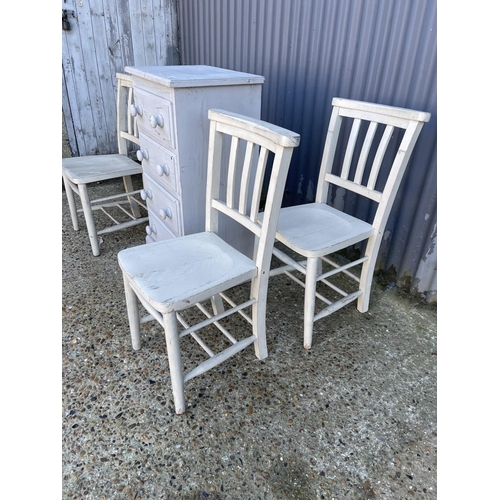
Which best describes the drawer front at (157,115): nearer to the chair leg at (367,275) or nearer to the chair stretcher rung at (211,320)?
the chair stretcher rung at (211,320)

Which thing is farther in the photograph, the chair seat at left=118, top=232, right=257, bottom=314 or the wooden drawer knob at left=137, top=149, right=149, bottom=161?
the wooden drawer knob at left=137, top=149, right=149, bottom=161

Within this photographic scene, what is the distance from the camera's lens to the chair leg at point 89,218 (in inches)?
Result: 93.7

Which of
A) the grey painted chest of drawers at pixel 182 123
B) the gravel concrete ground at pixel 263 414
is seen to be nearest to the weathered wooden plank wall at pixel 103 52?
the grey painted chest of drawers at pixel 182 123

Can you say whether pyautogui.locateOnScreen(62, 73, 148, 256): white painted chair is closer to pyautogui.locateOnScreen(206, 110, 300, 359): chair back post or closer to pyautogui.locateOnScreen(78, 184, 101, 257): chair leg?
pyautogui.locateOnScreen(78, 184, 101, 257): chair leg

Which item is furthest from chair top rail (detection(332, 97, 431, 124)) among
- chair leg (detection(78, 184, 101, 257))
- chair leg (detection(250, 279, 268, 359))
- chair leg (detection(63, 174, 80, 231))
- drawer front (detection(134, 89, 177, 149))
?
chair leg (detection(63, 174, 80, 231))

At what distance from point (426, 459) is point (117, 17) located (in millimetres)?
4091

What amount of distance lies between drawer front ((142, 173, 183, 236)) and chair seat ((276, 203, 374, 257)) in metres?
0.57

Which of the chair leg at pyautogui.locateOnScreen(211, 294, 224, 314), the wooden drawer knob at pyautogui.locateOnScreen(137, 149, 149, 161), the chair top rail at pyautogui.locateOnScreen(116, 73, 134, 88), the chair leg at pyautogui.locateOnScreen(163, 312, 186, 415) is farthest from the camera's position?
the chair top rail at pyautogui.locateOnScreen(116, 73, 134, 88)

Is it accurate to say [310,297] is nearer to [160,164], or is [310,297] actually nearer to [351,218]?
[351,218]

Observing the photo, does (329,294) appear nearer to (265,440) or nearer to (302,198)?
(302,198)

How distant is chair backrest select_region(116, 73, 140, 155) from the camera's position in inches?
100

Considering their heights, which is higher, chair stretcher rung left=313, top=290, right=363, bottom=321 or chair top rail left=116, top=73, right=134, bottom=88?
chair top rail left=116, top=73, right=134, bottom=88

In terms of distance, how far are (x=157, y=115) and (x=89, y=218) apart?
1.03 m

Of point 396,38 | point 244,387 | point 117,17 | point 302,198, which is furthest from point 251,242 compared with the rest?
point 117,17
